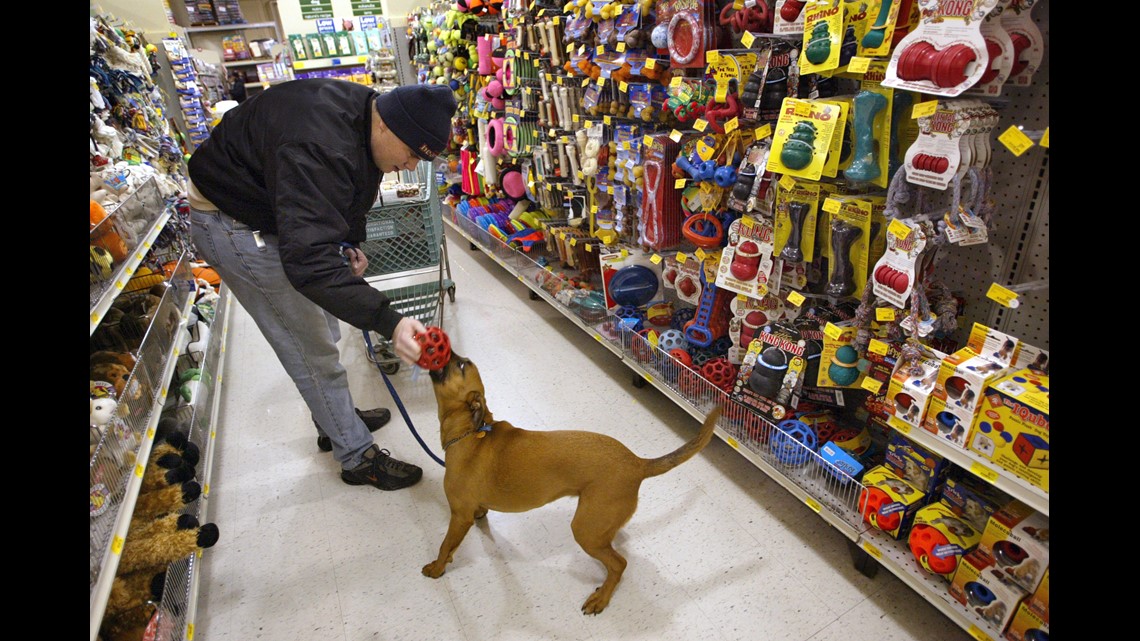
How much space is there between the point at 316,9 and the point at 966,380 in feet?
25.4

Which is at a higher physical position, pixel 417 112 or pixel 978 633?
pixel 417 112

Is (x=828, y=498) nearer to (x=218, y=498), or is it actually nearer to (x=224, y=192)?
(x=224, y=192)

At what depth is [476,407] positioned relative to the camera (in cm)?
170

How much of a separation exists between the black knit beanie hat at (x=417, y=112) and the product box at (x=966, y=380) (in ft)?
4.90

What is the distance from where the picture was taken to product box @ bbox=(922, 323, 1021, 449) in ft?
4.47

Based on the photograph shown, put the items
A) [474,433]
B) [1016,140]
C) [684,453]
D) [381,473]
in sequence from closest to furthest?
[1016,140] → [684,453] → [474,433] → [381,473]

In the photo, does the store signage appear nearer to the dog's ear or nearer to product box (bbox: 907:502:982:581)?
the dog's ear

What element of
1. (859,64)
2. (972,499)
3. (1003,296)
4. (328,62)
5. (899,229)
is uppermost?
(328,62)

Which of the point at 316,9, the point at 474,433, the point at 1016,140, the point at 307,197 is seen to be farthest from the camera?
the point at 316,9

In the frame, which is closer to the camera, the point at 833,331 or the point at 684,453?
the point at 684,453

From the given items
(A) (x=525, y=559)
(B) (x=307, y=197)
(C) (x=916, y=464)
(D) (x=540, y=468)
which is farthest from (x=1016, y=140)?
(A) (x=525, y=559)

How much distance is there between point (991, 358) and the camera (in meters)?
1.41

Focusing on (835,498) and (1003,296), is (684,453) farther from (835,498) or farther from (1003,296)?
(1003,296)
